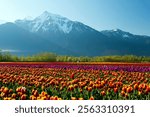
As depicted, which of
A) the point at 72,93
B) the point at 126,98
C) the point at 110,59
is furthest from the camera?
the point at 110,59

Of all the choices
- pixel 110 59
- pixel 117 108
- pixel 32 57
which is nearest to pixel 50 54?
pixel 32 57

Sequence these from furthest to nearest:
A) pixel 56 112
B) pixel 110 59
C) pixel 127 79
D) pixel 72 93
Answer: pixel 110 59, pixel 127 79, pixel 72 93, pixel 56 112

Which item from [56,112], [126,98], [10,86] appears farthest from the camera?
[10,86]

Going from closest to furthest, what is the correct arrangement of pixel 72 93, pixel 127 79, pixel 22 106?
pixel 22 106, pixel 72 93, pixel 127 79

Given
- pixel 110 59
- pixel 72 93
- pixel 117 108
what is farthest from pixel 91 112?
pixel 110 59

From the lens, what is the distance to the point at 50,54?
3750 centimetres

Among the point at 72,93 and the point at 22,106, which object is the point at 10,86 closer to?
the point at 72,93

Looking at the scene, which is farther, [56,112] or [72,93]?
[72,93]

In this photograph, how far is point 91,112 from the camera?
662 centimetres

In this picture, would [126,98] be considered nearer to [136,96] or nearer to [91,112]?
[136,96]

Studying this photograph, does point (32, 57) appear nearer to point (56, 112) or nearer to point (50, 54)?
point (50, 54)

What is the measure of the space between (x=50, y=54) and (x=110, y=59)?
5682 millimetres

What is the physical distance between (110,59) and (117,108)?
28.7 m

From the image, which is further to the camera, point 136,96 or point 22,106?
point 136,96
